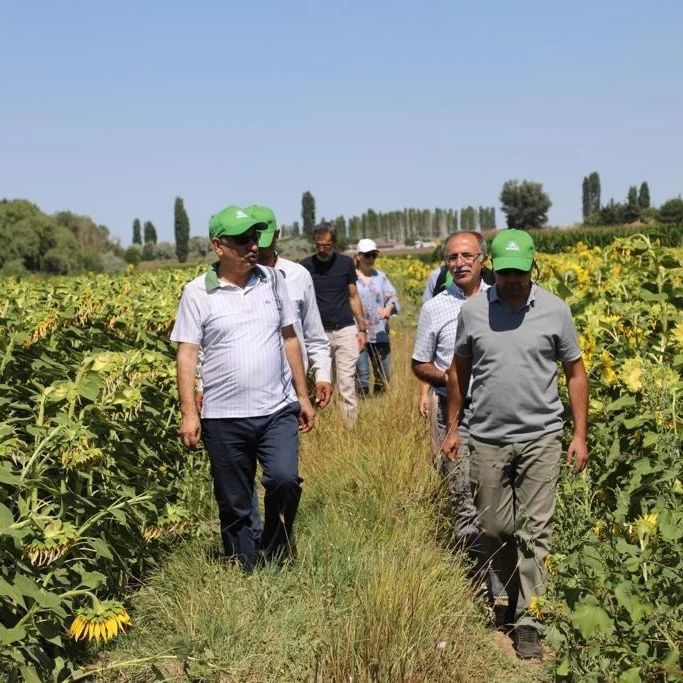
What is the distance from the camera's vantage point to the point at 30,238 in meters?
59.2

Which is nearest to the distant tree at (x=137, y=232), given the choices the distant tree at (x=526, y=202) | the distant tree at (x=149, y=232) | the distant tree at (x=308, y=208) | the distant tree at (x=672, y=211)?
the distant tree at (x=149, y=232)

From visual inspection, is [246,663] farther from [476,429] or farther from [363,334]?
[363,334]

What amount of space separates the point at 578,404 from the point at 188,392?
1.70 m

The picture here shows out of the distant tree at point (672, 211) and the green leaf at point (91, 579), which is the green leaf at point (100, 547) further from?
the distant tree at point (672, 211)

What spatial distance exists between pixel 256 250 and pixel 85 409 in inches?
46.8

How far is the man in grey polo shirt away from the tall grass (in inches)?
12.4

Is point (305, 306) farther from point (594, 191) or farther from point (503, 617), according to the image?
point (594, 191)

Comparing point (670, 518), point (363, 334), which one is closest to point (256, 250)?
point (670, 518)

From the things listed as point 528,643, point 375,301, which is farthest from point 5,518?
point 375,301

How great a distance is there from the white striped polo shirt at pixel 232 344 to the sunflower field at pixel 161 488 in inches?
15.6

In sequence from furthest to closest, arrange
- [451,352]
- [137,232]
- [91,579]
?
[137,232], [451,352], [91,579]

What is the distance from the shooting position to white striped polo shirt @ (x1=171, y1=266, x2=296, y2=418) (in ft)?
16.3

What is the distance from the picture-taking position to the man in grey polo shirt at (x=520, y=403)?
15.1 ft

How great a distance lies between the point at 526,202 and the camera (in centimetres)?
12462
